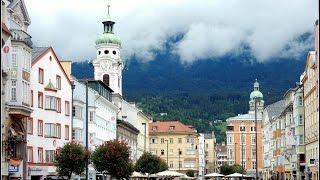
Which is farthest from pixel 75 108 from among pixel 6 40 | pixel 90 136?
pixel 6 40

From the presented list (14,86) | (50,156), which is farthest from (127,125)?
(14,86)

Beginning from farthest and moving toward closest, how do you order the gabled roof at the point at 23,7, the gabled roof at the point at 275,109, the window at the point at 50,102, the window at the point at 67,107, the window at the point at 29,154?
1. the gabled roof at the point at 275,109
2. the window at the point at 67,107
3. the window at the point at 50,102
4. the window at the point at 29,154
5. the gabled roof at the point at 23,7

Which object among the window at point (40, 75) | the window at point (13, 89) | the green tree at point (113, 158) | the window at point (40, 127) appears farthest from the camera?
the green tree at point (113, 158)

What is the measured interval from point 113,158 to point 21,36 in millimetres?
26179

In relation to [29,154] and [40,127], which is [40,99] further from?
[29,154]

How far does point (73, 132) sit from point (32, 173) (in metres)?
17.3

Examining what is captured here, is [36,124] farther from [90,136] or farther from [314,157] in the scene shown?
[314,157]

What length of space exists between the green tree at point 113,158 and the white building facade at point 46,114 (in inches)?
176

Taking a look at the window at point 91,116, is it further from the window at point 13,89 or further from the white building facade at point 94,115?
the window at point 13,89

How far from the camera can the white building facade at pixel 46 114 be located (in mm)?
77750

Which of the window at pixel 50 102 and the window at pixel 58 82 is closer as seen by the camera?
the window at pixel 50 102

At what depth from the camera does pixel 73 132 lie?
93250 millimetres

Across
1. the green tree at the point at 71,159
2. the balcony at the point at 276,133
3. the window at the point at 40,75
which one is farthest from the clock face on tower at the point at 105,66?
the green tree at the point at 71,159

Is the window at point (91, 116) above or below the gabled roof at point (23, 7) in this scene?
below
